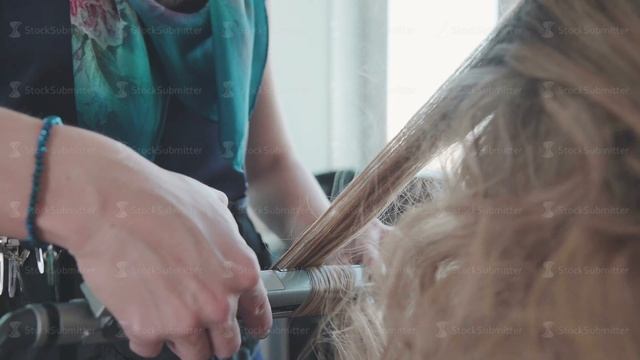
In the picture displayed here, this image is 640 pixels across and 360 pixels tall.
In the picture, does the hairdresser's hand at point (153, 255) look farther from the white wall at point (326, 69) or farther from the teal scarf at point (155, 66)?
the white wall at point (326, 69)

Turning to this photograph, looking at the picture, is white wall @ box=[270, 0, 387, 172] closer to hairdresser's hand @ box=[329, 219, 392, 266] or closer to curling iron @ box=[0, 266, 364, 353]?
hairdresser's hand @ box=[329, 219, 392, 266]

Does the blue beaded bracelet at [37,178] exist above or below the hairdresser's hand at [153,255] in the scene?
above

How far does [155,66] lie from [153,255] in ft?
0.89

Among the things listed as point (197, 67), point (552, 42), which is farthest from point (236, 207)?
point (552, 42)

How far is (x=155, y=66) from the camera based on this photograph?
68cm

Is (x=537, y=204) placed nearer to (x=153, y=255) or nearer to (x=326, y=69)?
(x=153, y=255)

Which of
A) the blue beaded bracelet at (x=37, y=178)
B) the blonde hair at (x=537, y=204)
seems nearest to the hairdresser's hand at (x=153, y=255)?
the blue beaded bracelet at (x=37, y=178)

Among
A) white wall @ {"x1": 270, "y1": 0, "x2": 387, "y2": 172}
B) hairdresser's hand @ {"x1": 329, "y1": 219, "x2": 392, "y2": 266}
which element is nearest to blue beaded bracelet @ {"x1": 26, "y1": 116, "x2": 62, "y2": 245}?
hairdresser's hand @ {"x1": 329, "y1": 219, "x2": 392, "y2": 266}

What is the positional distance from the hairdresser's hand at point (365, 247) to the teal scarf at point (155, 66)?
160 millimetres

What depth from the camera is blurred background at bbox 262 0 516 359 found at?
1.65 metres

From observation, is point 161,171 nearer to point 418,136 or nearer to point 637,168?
point 418,136

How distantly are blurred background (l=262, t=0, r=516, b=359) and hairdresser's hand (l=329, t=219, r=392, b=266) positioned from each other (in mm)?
902

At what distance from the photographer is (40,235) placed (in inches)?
19.0

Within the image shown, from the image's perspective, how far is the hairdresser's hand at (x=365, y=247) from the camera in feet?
2.09
